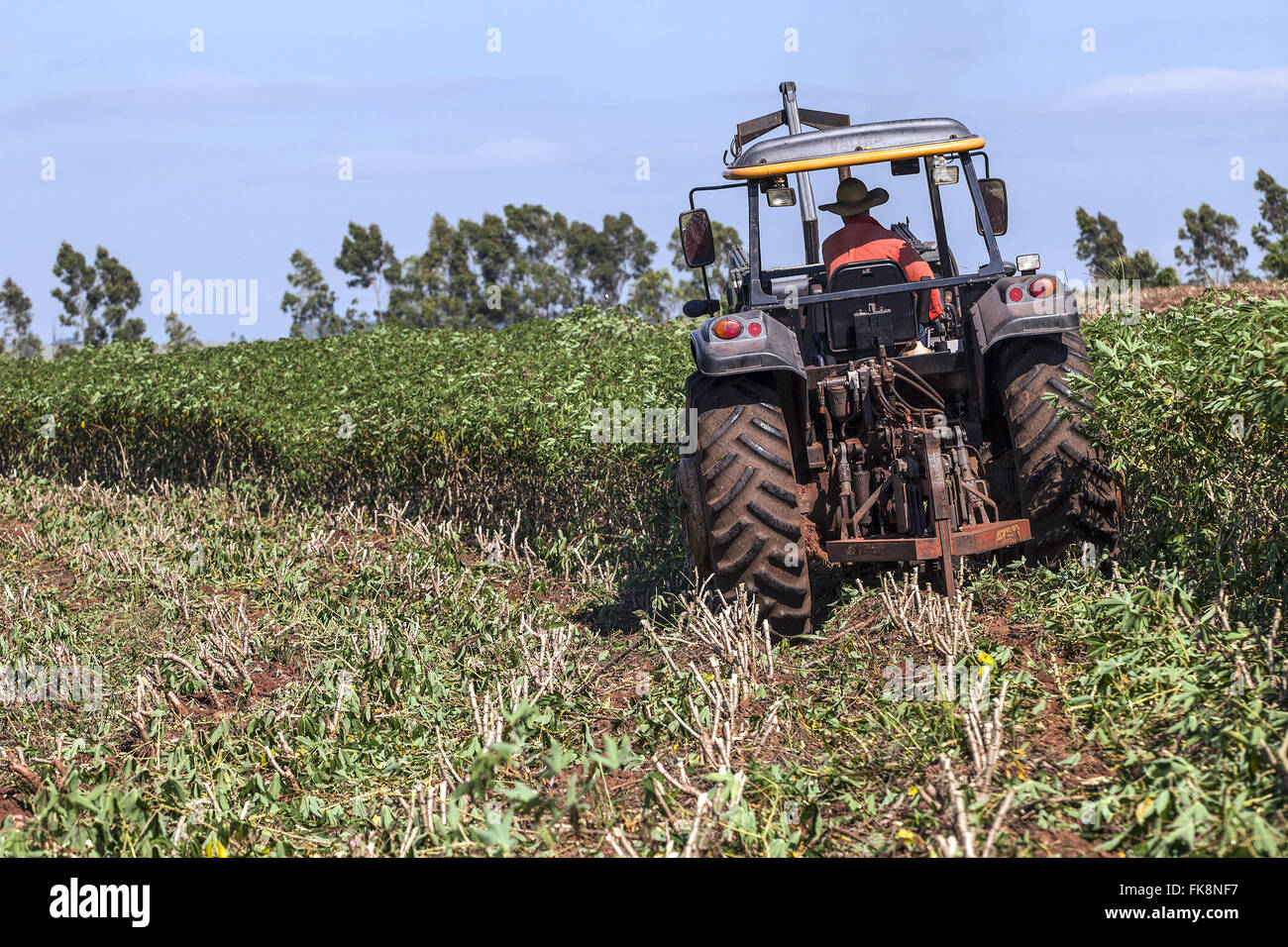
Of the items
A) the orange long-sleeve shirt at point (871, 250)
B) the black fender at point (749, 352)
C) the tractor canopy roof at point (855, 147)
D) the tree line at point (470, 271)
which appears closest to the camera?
the black fender at point (749, 352)

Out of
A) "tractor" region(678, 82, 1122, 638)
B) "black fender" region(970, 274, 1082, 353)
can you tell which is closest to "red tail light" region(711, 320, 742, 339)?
"tractor" region(678, 82, 1122, 638)

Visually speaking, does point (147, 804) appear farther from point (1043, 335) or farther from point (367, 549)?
point (367, 549)

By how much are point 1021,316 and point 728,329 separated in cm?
133

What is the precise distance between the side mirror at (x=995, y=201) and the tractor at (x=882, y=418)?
0.21 meters

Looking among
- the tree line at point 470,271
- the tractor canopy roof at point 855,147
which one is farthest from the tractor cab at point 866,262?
the tree line at point 470,271

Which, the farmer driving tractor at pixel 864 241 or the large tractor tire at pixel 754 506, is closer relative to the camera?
the large tractor tire at pixel 754 506

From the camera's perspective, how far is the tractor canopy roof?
6184 mm

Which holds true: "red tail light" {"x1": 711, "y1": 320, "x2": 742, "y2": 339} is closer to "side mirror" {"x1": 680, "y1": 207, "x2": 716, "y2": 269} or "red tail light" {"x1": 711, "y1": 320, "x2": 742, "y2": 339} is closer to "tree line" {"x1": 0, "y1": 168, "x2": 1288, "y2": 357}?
"side mirror" {"x1": 680, "y1": 207, "x2": 716, "y2": 269}

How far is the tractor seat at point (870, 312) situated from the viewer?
622cm

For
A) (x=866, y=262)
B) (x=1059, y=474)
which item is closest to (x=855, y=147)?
(x=866, y=262)

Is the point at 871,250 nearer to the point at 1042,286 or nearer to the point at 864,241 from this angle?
the point at 864,241

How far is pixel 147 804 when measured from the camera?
432 centimetres

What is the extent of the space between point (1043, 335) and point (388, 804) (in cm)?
356

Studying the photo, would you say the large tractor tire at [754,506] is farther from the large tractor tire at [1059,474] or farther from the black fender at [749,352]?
the large tractor tire at [1059,474]
